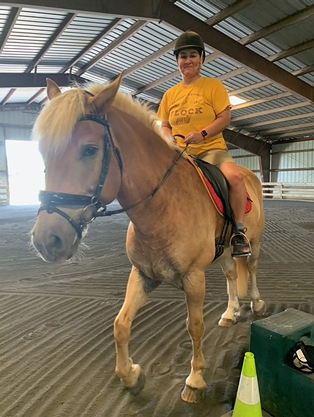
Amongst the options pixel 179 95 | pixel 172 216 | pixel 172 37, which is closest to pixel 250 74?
pixel 172 37

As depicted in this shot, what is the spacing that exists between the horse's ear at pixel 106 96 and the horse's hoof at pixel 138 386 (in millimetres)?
1726

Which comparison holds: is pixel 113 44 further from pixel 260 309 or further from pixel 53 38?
pixel 260 309

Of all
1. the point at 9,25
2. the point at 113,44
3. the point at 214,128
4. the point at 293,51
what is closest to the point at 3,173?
the point at 113,44

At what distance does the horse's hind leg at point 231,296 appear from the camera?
309 centimetres

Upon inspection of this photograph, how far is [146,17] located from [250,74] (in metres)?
6.33

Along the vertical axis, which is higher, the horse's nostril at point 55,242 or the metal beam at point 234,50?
the metal beam at point 234,50

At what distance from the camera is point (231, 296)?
322cm

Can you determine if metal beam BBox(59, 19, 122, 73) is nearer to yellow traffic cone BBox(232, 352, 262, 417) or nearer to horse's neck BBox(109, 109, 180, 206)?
horse's neck BBox(109, 109, 180, 206)

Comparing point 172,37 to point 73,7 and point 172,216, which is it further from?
point 172,216

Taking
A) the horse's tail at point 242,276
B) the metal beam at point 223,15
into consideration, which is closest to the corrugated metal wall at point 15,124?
the metal beam at point 223,15

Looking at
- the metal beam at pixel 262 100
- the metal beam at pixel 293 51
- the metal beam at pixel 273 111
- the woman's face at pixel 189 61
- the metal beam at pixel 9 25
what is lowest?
the woman's face at pixel 189 61

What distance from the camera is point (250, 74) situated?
12.8 meters

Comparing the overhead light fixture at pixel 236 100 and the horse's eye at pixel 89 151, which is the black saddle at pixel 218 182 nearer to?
the horse's eye at pixel 89 151

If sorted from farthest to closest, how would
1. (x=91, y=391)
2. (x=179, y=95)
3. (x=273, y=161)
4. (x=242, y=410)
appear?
(x=273, y=161) → (x=179, y=95) → (x=91, y=391) → (x=242, y=410)
